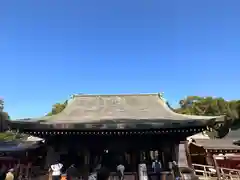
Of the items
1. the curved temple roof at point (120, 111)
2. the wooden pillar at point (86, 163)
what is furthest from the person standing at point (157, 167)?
the wooden pillar at point (86, 163)

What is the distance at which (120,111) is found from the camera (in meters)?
12.4

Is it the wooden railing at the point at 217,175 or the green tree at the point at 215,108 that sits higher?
the green tree at the point at 215,108

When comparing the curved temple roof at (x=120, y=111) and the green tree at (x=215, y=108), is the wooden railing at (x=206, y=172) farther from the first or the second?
the green tree at (x=215, y=108)

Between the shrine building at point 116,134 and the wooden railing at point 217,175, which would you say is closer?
the shrine building at point 116,134

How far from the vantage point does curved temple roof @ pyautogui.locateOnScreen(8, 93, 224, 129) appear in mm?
8703

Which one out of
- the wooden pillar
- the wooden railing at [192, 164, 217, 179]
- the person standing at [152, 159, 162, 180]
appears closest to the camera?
the person standing at [152, 159, 162, 180]

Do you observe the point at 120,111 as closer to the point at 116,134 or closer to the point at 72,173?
the point at 116,134

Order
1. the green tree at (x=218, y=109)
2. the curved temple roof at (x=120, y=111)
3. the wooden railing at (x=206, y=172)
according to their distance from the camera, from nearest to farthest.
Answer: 1. the curved temple roof at (x=120, y=111)
2. the wooden railing at (x=206, y=172)
3. the green tree at (x=218, y=109)

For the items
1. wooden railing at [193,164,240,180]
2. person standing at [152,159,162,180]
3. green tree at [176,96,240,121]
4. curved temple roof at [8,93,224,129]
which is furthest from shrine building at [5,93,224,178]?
green tree at [176,96,240,121]

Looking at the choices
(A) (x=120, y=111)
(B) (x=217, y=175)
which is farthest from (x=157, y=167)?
(A) (x=120, y=111)

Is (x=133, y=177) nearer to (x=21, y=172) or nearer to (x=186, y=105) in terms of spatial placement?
(x=21, y=172)

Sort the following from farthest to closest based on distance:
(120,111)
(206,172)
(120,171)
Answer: (120,111), (206,172), (120,171)

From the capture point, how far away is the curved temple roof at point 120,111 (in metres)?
8.70

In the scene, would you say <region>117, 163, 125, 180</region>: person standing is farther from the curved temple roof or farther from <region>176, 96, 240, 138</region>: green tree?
<region>176, 96, 240, 138</region>: green tree
